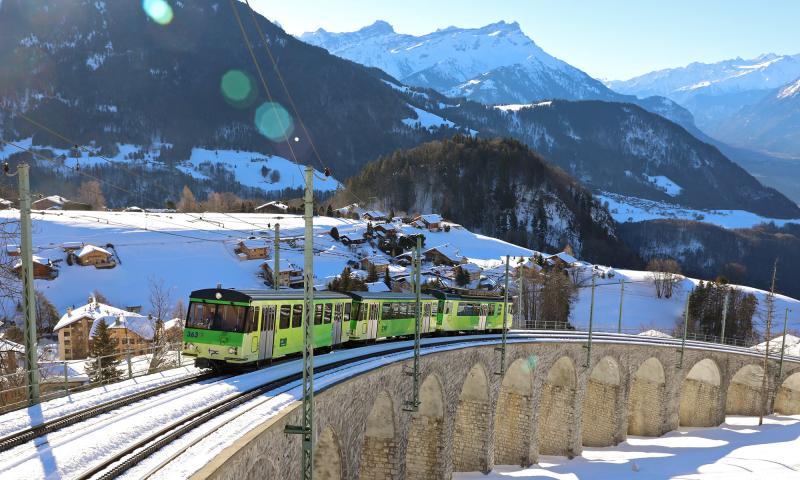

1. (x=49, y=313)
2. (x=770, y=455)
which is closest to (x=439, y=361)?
(x=770, y=455)

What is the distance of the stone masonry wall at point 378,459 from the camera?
25766 mm

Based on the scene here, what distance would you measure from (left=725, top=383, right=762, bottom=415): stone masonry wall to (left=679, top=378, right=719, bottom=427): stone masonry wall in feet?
22.6

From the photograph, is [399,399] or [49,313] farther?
[49,313]

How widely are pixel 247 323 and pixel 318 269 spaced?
79.6 meters

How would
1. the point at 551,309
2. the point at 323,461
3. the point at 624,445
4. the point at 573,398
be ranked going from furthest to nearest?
the point at 551,309 → the point at 624,445 → the point at 573,398 → the point at 323,461

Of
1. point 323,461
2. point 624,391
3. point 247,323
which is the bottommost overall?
point 624,391

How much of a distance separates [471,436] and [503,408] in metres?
5.57

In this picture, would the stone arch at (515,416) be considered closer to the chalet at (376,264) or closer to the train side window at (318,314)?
the train side window at (318,314)

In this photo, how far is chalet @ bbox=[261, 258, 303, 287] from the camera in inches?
3691

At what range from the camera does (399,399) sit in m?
25.7

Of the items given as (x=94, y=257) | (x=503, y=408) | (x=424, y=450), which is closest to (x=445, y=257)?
(x=94, y=257)

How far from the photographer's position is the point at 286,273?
310 ft

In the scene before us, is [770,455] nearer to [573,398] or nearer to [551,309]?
[573,398]

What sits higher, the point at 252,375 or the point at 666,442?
the point at 252,375
